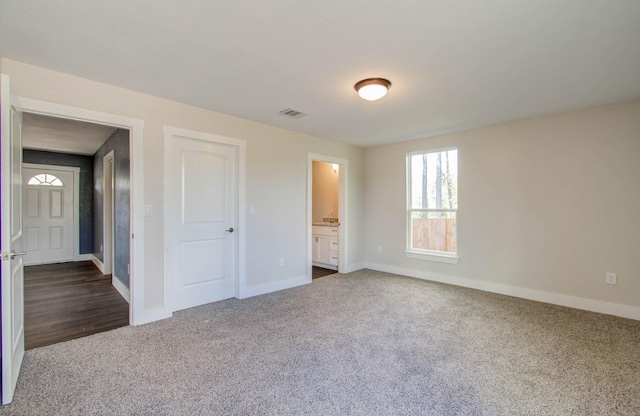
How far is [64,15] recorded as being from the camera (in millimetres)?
1822

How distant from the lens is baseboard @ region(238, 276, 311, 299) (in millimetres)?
3905

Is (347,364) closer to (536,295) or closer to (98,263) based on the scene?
(536,295)

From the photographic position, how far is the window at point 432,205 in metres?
4.65

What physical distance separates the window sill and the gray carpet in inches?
44.6

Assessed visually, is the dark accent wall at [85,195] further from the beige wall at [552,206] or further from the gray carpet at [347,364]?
the beige wall at [552,206]

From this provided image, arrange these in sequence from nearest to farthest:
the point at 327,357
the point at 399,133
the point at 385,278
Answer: the point at 327,357, the point at 399,133, the point at 385,278

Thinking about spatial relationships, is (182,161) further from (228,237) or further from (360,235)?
(360,235)

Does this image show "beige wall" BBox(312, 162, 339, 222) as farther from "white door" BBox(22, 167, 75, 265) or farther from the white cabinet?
"white door" BBox(22, 167, 75, 265)

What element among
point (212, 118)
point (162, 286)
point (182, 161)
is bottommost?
point (162, 286)

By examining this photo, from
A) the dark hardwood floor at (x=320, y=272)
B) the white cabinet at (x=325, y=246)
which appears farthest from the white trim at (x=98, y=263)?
the white cabinet at (x=325, y=246)

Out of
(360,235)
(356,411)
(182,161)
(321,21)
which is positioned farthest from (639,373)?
(182,161)

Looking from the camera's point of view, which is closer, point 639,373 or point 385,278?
point 639,373

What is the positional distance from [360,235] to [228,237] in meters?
2.70

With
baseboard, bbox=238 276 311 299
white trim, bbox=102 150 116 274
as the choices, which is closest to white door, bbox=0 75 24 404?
baseboard, bbox=238 276 311 299
